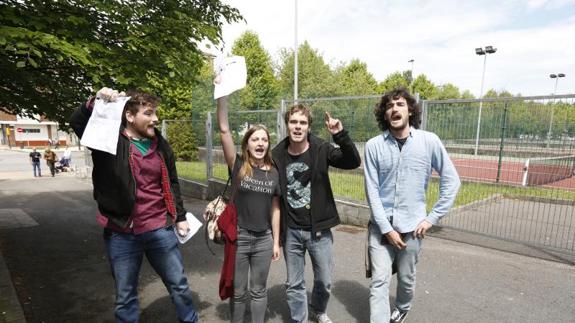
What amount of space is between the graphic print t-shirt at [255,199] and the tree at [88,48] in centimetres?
173

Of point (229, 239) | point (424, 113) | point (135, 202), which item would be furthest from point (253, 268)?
point (424, 113)

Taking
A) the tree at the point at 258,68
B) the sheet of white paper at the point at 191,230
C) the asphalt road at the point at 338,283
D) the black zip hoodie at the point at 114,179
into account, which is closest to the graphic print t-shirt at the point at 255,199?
the sheet of white paper at the point at 191,230

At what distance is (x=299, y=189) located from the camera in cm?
283

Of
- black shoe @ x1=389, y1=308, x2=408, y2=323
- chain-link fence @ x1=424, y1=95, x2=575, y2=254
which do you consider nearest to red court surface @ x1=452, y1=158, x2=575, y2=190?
chain-link fence @ x1=424, y1=95, x2=575, y2=254

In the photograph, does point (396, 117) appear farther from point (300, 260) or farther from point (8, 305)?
point (8, 305)

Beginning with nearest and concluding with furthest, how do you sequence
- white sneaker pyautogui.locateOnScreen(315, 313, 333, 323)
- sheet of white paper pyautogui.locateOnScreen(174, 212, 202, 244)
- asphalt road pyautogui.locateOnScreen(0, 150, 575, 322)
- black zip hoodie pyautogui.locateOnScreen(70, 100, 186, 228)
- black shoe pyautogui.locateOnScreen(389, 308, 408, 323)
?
black zip hoodie pyautogui.locateOnScreen(70, 100, 186, 228) → sheet of white paper pyautogui.locateOnScreen(174, 212, 202, 244) → black shoe pyautogui.locateOnScreen(389, 308, 408, 323) → white sneaker pyautogui.locateOnScreen(315, 313, 333, 323) → asphalt road pyautogui.locateOnScreen(0, 150, 575, 322)

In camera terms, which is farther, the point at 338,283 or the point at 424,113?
the point at 424,113

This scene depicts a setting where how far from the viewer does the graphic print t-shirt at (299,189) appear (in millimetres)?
2805

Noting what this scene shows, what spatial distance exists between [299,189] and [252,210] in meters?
0.43

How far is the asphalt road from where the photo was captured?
3.41m

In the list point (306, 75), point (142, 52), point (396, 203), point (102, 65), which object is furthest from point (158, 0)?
point (306, 75)

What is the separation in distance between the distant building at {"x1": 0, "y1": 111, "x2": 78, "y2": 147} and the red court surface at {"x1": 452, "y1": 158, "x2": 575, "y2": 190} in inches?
1958

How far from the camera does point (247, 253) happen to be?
8.69ft

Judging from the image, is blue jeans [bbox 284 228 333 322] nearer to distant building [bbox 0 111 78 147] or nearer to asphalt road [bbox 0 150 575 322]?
asphalt road [bbox 0 150 575 322]
